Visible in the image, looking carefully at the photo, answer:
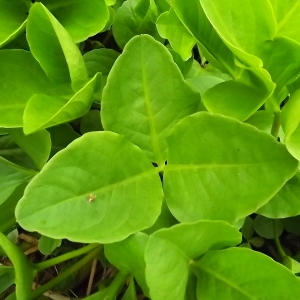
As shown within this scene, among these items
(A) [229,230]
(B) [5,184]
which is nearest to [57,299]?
(B) [5,184]

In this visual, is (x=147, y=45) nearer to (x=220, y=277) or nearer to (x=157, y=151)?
(x=157, y=151)

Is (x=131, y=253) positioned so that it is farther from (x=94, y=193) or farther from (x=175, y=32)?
(x=175, y=32)

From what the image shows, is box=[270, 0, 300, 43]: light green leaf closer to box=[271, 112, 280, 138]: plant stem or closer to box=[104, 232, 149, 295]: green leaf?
box=[271, 112, 280, 138]: plant stem

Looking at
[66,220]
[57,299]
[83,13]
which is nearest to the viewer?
[66,220]

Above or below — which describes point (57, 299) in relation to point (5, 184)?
below

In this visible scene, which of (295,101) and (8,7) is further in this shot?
(8,7)

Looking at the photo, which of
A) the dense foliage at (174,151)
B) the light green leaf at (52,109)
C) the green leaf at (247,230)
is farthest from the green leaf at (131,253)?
the green leaf at (247,230)

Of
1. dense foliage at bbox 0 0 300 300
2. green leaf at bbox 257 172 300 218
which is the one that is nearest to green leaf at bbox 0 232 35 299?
dense foliage at bbox 0 0 300 300
